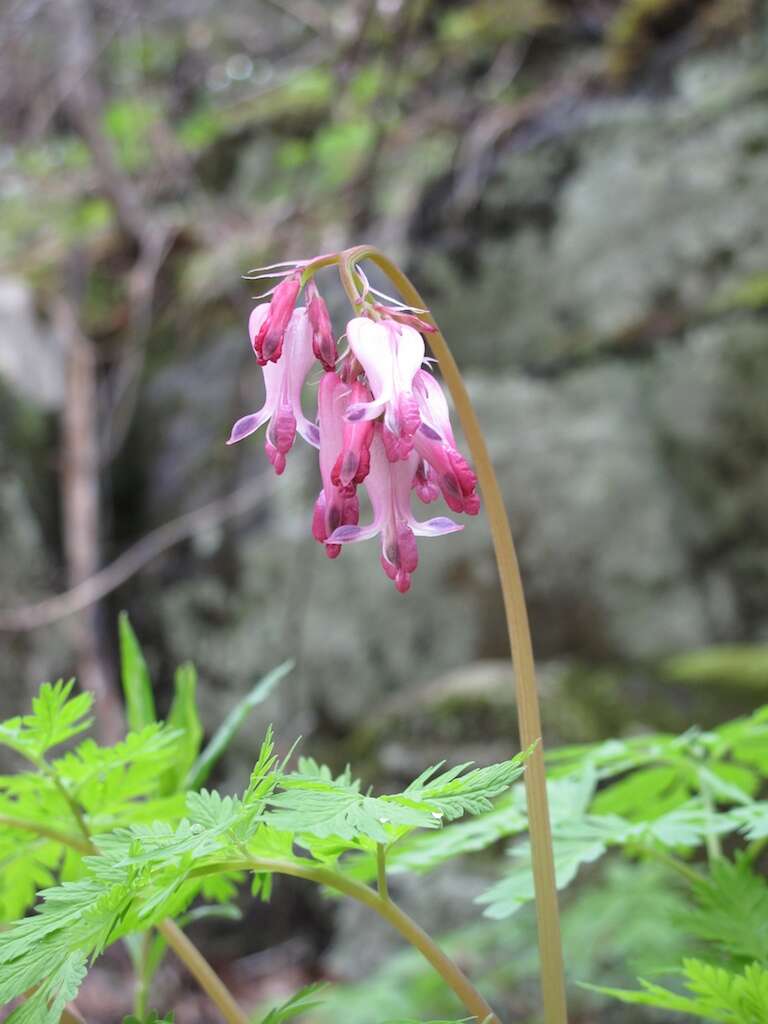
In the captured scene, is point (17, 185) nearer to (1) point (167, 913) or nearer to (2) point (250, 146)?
(2) point (250, 146)

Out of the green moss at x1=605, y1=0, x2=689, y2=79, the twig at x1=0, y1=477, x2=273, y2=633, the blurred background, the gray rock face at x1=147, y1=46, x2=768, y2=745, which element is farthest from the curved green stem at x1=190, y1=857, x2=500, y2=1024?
the green moss at x1=605, y1=0, x2=689, y2=79

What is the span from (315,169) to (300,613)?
3.07 metres

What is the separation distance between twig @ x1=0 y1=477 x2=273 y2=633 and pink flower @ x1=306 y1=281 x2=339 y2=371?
3378 mm

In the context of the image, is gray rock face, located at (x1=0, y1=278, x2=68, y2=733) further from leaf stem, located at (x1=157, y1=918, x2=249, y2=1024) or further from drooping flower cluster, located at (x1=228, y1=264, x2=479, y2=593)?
drooping flower cluster, located at (x1=228, y1=264, x2=479, y2=593)

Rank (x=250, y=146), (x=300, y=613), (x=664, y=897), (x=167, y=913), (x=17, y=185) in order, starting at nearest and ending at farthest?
1. (x=167, y=913)
2. (x=664, y=897)
3. (x=300, y=613)
4. (x=250, y=146)
5. (x=17, y=185)

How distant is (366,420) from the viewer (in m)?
0.95

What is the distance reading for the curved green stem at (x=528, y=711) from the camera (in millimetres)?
966

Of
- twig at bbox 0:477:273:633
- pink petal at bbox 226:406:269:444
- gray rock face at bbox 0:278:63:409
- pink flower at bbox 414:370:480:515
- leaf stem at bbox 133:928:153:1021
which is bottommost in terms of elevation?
leaf stem at bbox 133:928:153:1021

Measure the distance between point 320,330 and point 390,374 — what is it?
107 mm

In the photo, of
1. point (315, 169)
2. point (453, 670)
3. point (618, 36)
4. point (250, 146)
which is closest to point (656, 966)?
point (453, 670)

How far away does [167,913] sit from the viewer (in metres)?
0.98

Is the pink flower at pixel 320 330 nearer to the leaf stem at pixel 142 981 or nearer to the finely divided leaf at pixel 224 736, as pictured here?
the finely divided leaf at pixel 224 736

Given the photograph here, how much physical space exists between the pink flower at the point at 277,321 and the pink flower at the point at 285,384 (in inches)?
0.6

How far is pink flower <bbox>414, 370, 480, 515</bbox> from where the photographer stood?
3.21ft
